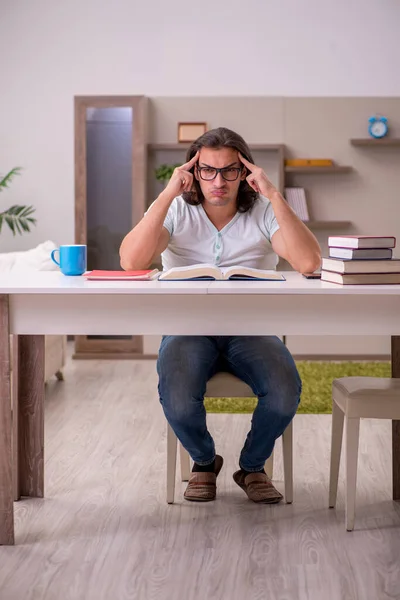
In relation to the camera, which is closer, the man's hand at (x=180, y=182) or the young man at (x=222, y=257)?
the young man at (x=222, y=257)

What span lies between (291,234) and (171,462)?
821 mm

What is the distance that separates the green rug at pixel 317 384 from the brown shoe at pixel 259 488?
1.33 metres

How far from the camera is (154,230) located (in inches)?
104

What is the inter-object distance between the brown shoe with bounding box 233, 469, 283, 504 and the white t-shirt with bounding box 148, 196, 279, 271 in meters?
0.69

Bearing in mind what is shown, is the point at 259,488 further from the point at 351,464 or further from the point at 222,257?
the point at 222,257

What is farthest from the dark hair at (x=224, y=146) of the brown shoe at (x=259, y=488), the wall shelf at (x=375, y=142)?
the wall shelf at (x=375, y=142)

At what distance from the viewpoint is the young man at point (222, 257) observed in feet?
8.13

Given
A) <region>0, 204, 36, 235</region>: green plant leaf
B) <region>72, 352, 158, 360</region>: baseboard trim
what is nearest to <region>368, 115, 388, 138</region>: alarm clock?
<region>72, 352, 158, 360</region>: baseboard trim

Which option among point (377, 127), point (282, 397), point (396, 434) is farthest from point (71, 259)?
point (377, 127)

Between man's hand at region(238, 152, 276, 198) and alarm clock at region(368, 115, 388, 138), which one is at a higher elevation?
alarm clock at region(368, 115, 388, 138)

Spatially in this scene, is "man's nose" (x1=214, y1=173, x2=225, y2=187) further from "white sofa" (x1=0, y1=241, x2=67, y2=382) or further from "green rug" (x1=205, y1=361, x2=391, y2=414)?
"white sofa" (x1=0, y1=241, x2=67, y2=382)

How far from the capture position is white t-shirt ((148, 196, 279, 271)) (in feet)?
8.85

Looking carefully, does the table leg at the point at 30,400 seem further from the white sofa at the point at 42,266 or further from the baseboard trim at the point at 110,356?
the baseboard trim at the point at 110,356

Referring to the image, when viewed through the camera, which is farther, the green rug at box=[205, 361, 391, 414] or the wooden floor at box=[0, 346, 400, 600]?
the green rug at box=[205, 361, 391, 414]
